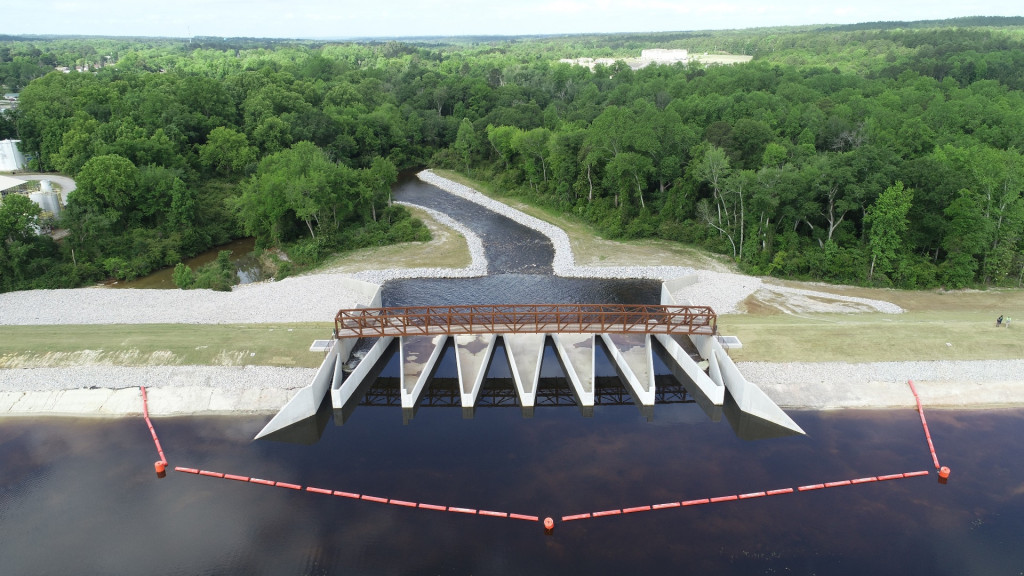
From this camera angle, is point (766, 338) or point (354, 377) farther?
point (766, 338)

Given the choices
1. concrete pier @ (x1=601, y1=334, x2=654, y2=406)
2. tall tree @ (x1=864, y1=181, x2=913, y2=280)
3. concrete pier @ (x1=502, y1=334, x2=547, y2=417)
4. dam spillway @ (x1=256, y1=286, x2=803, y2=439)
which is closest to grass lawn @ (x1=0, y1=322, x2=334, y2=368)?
dam spillway @ (x1=256, y1=286, x2=803, y2=439)

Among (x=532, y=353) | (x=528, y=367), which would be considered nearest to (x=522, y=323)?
(x=532, y=353)

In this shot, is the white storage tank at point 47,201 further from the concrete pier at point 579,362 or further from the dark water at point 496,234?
the concrete pier at point 579,362

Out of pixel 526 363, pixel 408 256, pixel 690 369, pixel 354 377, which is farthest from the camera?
pixel 408 256

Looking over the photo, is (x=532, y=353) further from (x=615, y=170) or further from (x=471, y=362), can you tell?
(x=615, y=170)

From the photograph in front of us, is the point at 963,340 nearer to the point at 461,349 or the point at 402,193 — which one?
the point at 461,349

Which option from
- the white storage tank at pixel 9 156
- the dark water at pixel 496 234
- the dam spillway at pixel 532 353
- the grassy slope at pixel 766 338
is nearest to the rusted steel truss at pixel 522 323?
the dam spillway at pixel 532 353
